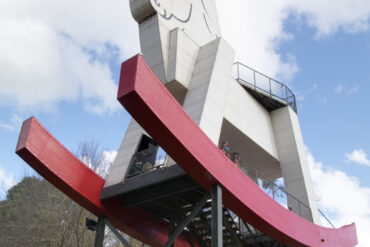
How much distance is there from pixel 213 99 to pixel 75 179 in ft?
14.7

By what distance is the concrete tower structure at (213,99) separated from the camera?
11.8 metres

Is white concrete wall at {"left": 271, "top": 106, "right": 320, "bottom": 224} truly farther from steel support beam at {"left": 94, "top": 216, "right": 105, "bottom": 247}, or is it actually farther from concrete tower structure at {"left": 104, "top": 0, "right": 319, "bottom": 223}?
steel support beam at {"left": 94, "top": 216, "right": 105, "bottom": 247}

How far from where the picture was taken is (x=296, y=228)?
12.1 metres

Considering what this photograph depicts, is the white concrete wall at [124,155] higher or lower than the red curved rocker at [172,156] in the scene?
higher

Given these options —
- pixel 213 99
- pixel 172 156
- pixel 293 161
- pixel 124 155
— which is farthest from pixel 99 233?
pixel 293 161

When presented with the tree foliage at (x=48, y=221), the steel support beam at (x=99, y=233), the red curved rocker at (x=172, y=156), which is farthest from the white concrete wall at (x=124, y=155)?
the tree foliage at (x=48, y=221)

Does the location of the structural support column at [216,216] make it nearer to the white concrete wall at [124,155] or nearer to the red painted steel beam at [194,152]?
the red painted steel beam at [194,152]

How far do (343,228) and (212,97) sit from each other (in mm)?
7995

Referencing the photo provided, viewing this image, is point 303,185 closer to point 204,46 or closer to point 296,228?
point 296,228

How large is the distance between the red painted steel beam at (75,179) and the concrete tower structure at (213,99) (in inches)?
26.9

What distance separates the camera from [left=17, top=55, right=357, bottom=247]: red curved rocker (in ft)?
25.0

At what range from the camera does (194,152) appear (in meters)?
8.52

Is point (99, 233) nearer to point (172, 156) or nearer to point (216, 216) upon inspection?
point (216, 216)

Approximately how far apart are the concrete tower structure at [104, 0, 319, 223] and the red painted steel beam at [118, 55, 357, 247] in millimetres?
1424
